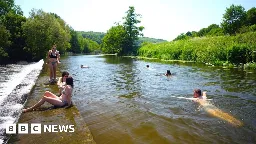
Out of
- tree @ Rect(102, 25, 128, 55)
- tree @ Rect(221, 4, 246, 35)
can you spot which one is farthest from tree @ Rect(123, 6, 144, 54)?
tree @ Rect(221, 4, 246, 35)

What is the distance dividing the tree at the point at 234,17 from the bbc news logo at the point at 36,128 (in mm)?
72659

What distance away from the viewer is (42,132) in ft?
20.0

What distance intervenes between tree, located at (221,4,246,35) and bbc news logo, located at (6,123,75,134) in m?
72.7

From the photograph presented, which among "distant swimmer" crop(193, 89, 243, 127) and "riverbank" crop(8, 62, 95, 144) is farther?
"distant swimmer" crop(193, 89, 243, 127)

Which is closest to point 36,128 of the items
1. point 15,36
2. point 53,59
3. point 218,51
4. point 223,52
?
point 53,59

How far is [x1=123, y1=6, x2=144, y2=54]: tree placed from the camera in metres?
81.3

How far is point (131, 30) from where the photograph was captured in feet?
271

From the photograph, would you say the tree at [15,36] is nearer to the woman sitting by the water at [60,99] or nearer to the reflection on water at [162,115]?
the reflection on water at [162,115]

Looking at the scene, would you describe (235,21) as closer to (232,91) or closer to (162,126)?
(232,91)

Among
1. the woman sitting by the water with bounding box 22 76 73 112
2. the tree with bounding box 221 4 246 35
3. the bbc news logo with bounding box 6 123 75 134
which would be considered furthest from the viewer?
the tree with bounding box 221 4 246 35

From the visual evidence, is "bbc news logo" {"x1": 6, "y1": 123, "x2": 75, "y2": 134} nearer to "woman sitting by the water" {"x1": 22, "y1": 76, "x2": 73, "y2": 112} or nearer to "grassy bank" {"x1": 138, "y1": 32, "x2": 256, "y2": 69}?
"woman sitting by the water" {"x1": 22, "y1": 76, "x2": 73, "y2": 112}

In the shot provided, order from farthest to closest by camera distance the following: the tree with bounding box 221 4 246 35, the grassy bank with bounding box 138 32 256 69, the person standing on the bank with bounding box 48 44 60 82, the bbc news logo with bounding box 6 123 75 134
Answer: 1. the tree with bounding box 221 4 246 35
2. the grassy bank with bounding box 138 32 256 69
3. the person standing on the bank with bounding box 48 44 60 82
4. the bbc news logo with bounding box 6 123 75 134

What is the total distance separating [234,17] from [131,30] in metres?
32.9

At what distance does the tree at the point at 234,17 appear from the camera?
228 feet
